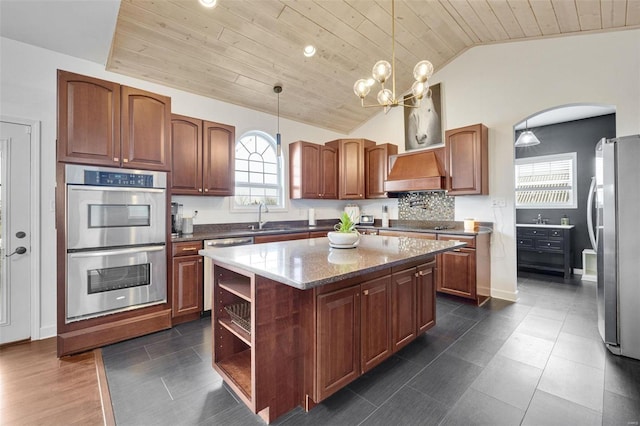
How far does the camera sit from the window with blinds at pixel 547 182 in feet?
17.4

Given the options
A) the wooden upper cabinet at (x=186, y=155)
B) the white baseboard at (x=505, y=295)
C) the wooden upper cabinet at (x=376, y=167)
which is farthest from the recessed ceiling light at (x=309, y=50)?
the white baseboard at (x=505, y=295)

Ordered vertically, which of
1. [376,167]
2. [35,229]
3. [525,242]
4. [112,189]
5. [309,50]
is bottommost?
[525,242]

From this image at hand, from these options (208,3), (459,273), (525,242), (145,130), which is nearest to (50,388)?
(145,130)

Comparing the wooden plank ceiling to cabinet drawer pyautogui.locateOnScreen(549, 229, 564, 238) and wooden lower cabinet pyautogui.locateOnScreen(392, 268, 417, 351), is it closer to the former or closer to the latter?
wooden lower cabinet pyautogui.locateOnScreen(392, 268, 417, 351)

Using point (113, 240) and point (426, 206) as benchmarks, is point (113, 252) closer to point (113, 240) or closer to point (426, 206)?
point (113, 240)

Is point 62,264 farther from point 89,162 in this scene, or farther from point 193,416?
point 193,416

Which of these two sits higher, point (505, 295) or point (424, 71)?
point (424, 71)

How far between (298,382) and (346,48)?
380 centimetres

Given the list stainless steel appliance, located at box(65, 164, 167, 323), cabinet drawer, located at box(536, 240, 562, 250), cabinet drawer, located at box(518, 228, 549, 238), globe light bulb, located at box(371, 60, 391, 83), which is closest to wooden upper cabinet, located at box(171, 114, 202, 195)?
stainless steel appliance, located at box(65, 164, 167, 323)

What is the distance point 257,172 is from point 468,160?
3.20 metres

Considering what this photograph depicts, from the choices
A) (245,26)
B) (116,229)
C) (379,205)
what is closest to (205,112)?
(245,26)

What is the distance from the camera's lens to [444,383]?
2.05 m

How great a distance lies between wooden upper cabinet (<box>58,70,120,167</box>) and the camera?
8.02 feet

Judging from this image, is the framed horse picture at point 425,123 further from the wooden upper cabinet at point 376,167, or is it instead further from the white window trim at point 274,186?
the white window trim at point 274,186
